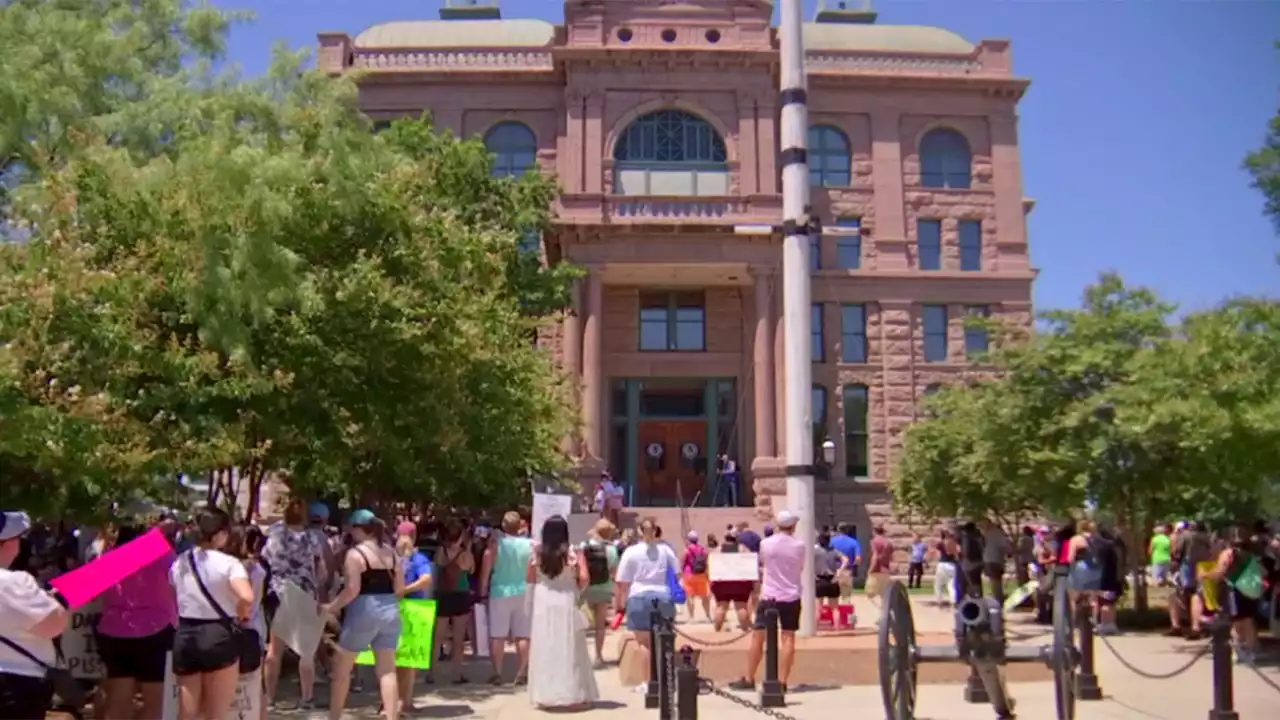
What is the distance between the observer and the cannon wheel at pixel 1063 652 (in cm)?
864

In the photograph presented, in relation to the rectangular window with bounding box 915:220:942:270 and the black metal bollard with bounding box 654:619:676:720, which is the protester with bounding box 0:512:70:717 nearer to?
the black metal bollard with bounding box 654:619:676:720

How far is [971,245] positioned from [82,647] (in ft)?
119

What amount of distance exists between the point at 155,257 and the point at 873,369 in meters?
31.1

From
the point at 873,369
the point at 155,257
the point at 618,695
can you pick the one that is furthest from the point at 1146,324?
the point at 873,369

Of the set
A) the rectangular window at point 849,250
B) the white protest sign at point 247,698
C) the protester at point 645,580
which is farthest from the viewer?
the rectangular window at point 849,250

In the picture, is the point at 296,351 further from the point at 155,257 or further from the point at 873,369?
the point at 873,369

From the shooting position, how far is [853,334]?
40938mm

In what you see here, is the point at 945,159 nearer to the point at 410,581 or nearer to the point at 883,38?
the point at 883,38

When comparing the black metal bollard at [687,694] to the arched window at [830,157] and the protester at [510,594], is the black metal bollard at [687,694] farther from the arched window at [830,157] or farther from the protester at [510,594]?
the arched window at [830,157]

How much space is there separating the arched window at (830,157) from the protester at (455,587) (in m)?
29.6

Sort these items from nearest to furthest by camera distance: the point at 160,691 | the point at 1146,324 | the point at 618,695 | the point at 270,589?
the point at 160,691
the point at 270,589
the point at 618,695
the point at 1146,324

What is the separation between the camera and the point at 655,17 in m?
40.0

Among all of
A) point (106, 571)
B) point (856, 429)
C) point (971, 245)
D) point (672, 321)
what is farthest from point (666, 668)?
point (971, 245)

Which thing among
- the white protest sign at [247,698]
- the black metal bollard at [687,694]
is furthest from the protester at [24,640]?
the black metal bollard at [687,694]
